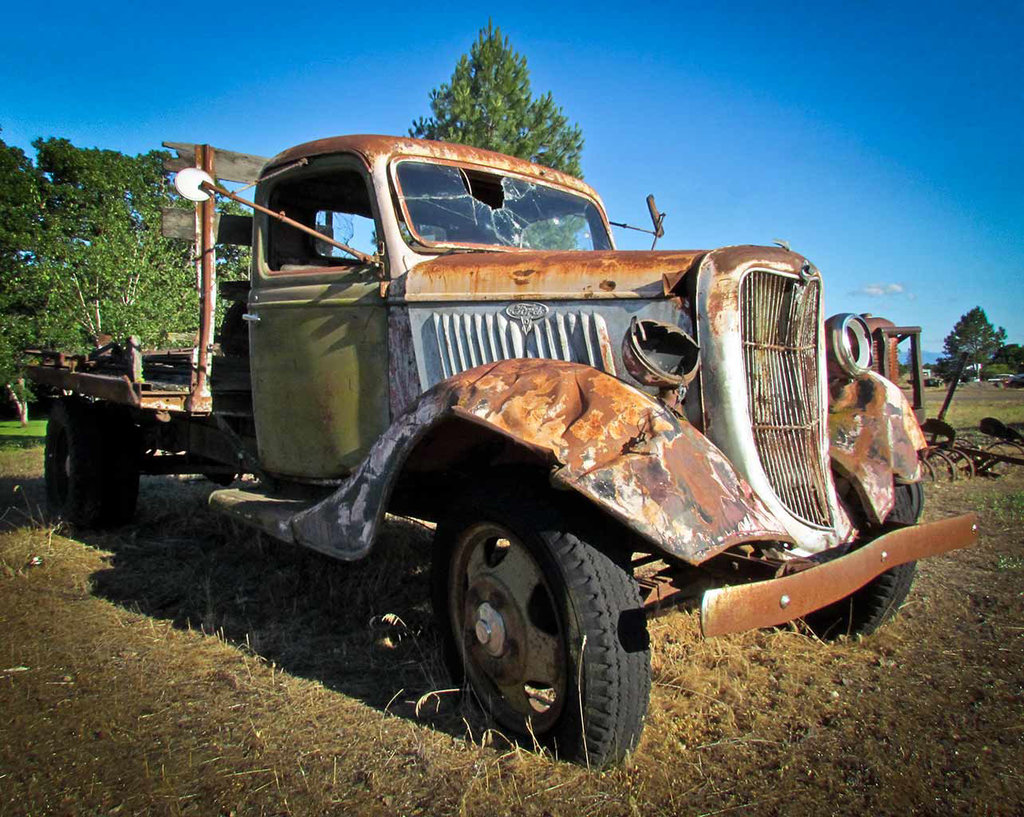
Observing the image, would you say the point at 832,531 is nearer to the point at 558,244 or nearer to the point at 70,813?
the point at 558,244

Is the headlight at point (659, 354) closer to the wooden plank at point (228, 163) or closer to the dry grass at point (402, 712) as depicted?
the dry grass at point (402, 712)

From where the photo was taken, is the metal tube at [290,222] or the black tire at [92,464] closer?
the metal tube at [290,222]

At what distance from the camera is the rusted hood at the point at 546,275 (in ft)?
7.95

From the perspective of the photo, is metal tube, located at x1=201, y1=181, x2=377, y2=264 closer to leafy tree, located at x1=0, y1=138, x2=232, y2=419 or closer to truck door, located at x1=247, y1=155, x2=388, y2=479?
truck door, located at x1=247, y1=155, x2=388, y2=479

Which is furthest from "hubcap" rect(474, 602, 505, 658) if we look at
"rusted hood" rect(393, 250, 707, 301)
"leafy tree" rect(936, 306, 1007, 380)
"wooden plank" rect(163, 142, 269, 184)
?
"leafy tree" rect(936, 306, 1007, 380)

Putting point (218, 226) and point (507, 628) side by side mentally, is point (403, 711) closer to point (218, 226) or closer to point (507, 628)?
point (507, 628)

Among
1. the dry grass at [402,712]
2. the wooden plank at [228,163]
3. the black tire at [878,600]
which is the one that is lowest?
the dry grass at [402,712]

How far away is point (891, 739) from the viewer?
2219mm

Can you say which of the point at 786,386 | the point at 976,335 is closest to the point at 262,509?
the point at 786,386

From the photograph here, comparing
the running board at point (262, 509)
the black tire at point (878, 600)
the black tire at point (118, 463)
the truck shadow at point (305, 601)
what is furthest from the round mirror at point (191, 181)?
the black tire at point (878, 600)

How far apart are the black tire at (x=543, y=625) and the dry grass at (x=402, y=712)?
11 centimetres

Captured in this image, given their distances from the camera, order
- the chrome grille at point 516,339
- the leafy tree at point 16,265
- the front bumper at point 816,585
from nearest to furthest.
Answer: the front bumper at point 816,585 → the chrome grille at point 516,339 → the leafy tree at point 16,265

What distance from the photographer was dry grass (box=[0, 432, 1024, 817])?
193 centimetres

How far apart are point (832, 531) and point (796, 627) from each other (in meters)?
0.88
